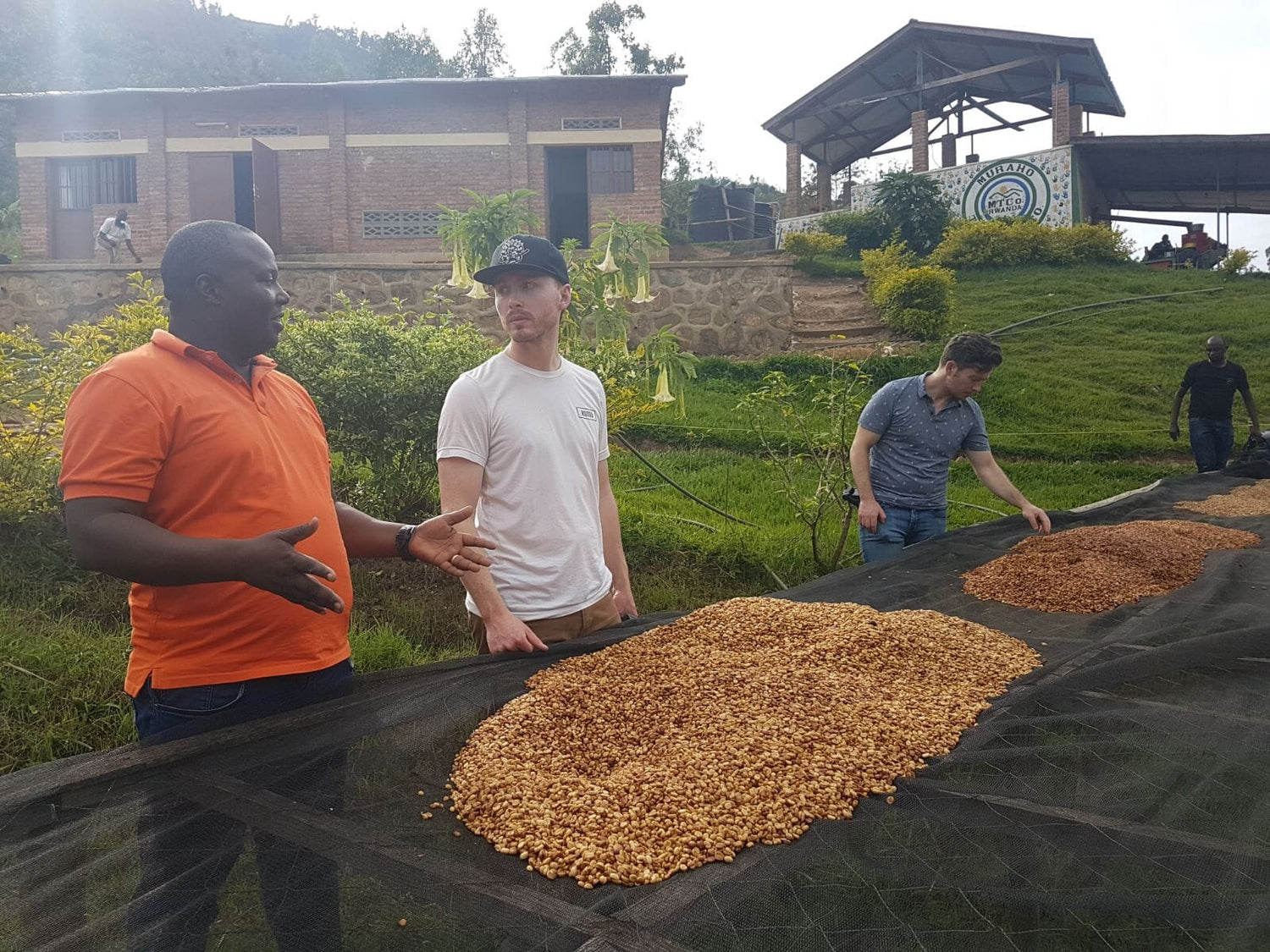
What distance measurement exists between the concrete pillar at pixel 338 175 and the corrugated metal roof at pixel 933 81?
337 inches

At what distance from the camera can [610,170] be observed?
14.4m

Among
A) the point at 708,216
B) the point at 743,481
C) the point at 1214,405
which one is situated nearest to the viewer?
the point at 743,481

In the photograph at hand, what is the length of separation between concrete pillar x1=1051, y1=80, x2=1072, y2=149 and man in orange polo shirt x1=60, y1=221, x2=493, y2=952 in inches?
659

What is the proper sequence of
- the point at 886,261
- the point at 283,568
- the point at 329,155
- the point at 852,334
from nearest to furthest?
the point at 283,568, the point at 852,334, the point at 886,261, the point at 329,155

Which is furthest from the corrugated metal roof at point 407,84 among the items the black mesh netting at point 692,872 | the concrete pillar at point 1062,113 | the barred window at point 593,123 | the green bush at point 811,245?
the black mesh netting at point 692,872

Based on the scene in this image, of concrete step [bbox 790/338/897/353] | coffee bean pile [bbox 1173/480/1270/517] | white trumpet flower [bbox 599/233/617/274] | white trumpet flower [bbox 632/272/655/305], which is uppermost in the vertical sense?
concrete step [bbox 790/338/897/353]

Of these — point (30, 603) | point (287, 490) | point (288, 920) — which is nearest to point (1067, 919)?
point (288, 920)

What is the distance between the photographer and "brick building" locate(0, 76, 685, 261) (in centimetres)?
1418

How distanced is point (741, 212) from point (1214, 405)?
13971 mm

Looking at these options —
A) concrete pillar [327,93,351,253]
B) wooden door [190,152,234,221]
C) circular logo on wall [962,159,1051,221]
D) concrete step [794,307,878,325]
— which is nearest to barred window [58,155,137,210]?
wooden door [190,152,234,221]

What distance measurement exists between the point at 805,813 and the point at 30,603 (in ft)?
12.3

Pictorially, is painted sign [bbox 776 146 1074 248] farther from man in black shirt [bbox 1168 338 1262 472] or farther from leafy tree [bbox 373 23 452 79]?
leafy tree [bbox 373 23 452 79]

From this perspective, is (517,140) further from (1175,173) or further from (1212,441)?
(1175,173)

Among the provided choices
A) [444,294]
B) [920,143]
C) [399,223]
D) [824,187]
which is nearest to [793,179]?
[824,187]
